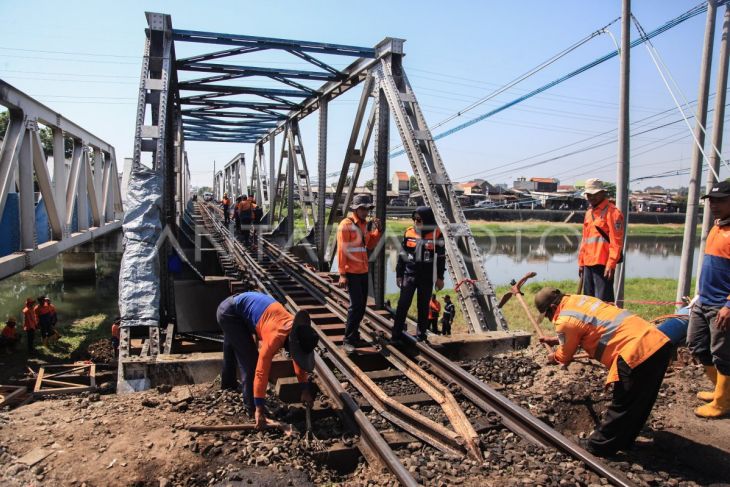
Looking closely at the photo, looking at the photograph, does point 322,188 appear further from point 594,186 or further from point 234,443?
point 234,443

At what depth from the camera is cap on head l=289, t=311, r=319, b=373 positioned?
435cm

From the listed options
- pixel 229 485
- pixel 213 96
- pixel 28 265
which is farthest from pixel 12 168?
pixel 213 96

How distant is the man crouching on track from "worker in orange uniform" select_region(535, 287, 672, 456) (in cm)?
211

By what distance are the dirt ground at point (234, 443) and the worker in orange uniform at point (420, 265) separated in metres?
1.41

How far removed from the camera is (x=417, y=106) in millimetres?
9359

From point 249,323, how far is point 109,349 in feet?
31.1

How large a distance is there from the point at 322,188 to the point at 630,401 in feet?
35.6

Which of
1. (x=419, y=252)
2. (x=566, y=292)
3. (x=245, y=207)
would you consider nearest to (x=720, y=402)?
(x=419, y=252)

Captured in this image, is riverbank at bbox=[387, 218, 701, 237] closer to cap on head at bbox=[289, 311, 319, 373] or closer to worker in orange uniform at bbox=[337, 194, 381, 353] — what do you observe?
worker in orange uniform at bbox=[337, 194, 381, 353]

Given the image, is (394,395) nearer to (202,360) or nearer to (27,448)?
(202,360)

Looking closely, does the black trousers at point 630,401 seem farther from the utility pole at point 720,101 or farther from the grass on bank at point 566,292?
the grass on bank at point 566,292

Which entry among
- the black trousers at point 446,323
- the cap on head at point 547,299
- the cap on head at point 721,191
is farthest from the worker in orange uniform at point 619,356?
the black trousers at point 446,323

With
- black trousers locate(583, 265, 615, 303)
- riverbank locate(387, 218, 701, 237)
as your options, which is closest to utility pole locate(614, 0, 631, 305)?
black trousers locate(583, 265, 615, 303)

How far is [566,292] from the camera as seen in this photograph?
727 inches
